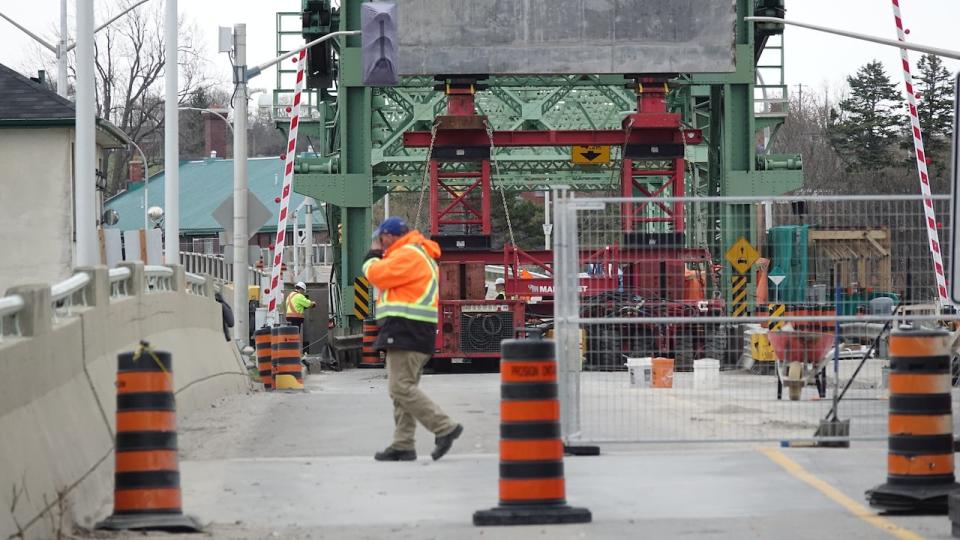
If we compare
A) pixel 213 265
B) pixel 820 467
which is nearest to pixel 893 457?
pixel 820 467

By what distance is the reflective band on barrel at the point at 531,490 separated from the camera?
9359 mm

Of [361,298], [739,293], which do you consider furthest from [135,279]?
[361,298]

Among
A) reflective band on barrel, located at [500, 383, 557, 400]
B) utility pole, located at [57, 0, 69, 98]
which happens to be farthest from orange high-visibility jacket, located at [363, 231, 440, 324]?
utility pole, located at [57, 0, 69, 98]

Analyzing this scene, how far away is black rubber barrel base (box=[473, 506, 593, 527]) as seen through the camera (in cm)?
934

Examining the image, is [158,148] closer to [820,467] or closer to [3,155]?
[3,155]

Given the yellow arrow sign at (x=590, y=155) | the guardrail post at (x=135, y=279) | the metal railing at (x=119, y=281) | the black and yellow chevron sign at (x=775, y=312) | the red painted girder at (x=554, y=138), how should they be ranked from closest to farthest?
the metal railing at (x=119, y=281) < the guardrail post at (x=135, y=279) < the black and yellow chevron sign at (x=775, y=312) < the red painted girder at (x=554, y=138) < the yellow arrow sign at (x=590, y=155)

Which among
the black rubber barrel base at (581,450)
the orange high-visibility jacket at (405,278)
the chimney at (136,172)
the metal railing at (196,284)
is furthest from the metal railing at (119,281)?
the chimney at (136,172)

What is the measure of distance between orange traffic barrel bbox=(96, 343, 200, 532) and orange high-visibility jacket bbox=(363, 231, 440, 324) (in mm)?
3044

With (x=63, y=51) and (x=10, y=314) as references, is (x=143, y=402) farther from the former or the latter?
(x=63, y=51)

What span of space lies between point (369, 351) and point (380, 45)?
22.3 feet

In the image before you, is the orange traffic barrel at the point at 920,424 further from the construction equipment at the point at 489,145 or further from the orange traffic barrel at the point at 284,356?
the orange traffic barrel at the point at 284,356

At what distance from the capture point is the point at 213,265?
73.4 meters

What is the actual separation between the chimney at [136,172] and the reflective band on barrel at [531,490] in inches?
3765

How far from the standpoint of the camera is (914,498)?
370 inches
